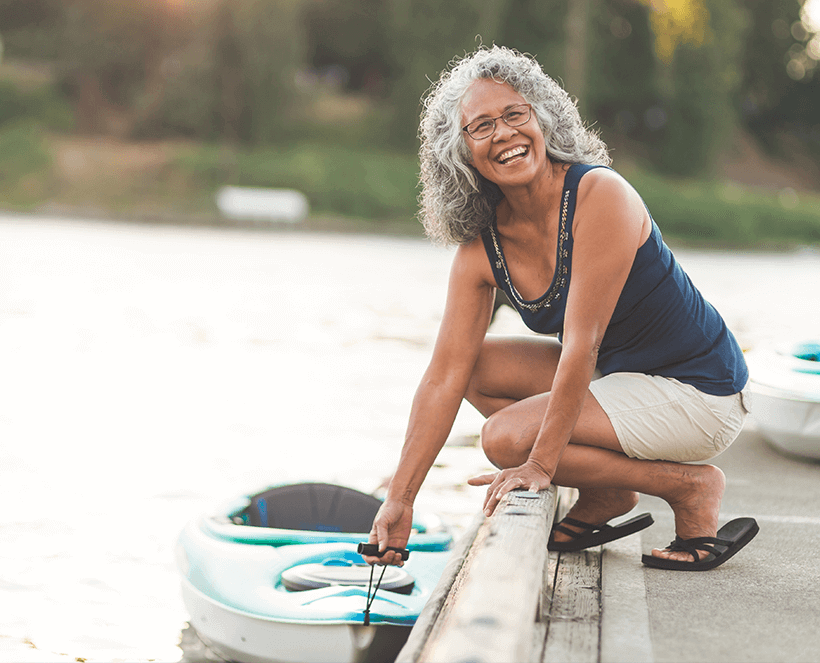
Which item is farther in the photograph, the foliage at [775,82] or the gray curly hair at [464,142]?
the foliage at [775,82]

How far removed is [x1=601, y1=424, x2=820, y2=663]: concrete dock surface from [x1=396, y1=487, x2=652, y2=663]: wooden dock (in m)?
0.06

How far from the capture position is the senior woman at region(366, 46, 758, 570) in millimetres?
2508

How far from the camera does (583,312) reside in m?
2.49

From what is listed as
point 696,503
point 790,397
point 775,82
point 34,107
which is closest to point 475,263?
point 696,503

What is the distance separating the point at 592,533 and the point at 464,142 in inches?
46.4

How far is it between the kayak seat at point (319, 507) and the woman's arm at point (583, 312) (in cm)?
129

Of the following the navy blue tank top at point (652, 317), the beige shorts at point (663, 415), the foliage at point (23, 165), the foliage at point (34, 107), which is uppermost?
the navy blue tank top at point (652, 317)

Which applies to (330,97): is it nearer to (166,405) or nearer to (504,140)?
(166,405)

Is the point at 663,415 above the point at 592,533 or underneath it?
above

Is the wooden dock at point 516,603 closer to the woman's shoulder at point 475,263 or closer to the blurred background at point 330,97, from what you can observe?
the woman's shoulder at point 475,263

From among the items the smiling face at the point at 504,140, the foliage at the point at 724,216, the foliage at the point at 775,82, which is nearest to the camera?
the smiling face at the point at 504,140

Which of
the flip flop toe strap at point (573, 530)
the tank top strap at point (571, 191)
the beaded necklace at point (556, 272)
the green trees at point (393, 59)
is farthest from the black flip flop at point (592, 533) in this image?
the green trees at point (393, 59)

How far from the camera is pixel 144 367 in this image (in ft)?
25.1

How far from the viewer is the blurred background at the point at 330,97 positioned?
78.8 ft
